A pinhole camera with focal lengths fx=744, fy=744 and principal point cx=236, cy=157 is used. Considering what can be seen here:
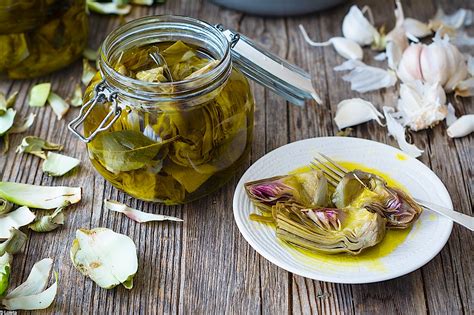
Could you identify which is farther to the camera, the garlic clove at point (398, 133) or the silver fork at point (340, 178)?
the garlic clove at point (398, 133)

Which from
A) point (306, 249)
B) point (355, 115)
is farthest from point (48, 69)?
point (306, 249)

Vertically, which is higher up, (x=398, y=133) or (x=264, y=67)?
(x=264, y=67)

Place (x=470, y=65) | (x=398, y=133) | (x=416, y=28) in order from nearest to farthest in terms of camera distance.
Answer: (x=398, y=133) → (x=470, y=65) → (x=416, y=28)

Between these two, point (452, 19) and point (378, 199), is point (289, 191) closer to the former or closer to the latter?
point (378, 199)

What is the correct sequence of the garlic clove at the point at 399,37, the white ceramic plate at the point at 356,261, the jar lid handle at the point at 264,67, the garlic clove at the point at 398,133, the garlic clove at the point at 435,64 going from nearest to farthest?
the white ceramic plate at the point at 356,261
the jar lid handle at the point at 264,67
the garlic clove at the point at 398,133
the garlic clove at the point at 435,64
the garlic clove at the point at 399,37

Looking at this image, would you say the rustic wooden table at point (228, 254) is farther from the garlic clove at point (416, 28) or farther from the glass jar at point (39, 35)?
the garlic clove at point (416, 28)

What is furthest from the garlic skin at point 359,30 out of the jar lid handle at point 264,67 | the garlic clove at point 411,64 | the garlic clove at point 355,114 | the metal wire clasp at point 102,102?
the metal wire clasp at point 102,102

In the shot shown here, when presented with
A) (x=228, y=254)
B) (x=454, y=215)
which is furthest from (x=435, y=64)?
(x=228, y=254)

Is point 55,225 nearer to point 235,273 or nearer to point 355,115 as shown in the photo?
point 235,273
